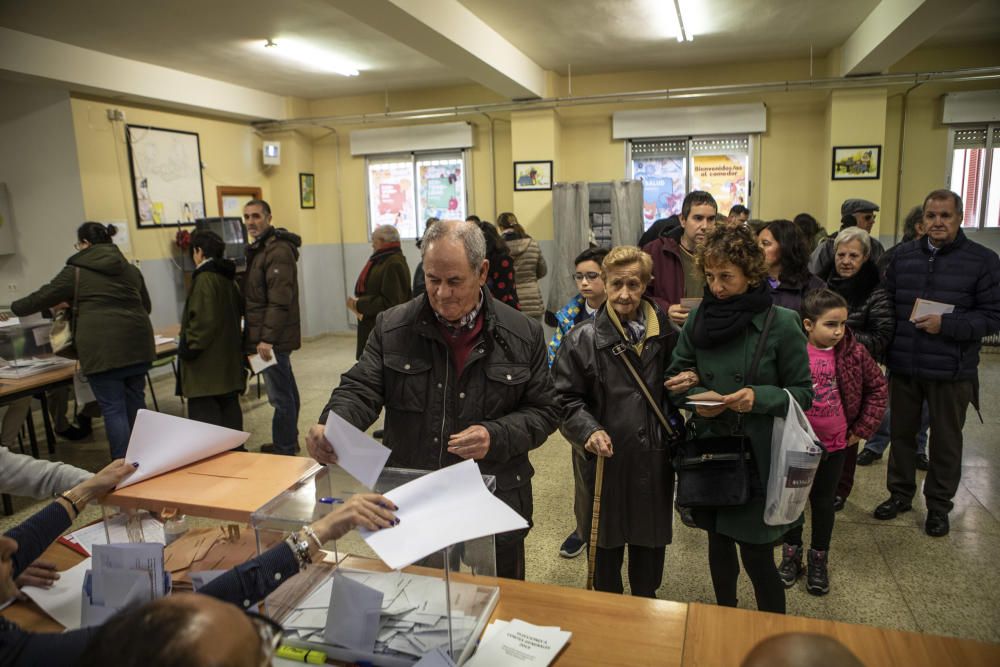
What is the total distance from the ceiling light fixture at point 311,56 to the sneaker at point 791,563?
6124mm

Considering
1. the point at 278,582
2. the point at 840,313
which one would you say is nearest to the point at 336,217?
the point at 840,313

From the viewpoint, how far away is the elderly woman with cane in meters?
2.23

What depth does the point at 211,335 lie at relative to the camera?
13.5 feet

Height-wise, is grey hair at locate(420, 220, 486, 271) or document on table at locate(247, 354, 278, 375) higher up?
grey hair at locate(420, 220, 486, 271)

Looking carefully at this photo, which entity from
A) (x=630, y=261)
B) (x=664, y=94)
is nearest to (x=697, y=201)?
(x=630, y=261)

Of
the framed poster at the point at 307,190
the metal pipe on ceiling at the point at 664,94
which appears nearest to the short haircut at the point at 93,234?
the metal pipe on ceiling at the point at 664,94

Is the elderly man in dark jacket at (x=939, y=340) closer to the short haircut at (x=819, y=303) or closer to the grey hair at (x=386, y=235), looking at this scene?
the short haircut at (x=819, y=303)

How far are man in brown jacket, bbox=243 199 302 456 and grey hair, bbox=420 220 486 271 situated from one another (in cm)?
279

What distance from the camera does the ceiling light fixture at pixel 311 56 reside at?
638 cm

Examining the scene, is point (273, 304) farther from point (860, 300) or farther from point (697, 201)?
point (860, 300)

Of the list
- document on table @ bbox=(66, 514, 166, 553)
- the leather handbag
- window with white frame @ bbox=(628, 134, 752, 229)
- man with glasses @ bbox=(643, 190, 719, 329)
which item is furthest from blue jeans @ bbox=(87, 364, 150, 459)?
window with white frame @ bbox=(628, 134, 752, 229)

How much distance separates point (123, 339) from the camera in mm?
4156

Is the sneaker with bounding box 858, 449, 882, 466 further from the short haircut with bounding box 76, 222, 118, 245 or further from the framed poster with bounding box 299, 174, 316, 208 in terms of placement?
the framed poster with bounding box 299, 174, 316, 208

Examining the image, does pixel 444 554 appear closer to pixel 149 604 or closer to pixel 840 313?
pixel 149 604
